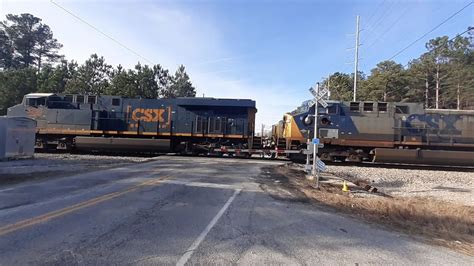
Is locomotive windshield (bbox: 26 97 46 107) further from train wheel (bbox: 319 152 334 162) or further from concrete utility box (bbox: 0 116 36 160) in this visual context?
train wheel (bbox: 319 152 334 162)

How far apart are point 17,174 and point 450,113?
903 inches

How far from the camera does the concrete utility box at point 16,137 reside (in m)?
19.8

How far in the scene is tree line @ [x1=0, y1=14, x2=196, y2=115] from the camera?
186 ft

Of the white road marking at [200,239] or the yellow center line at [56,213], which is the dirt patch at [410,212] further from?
the yellow center line at [56,213]

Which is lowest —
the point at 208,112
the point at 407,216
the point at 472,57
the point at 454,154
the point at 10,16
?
the point at 407,216

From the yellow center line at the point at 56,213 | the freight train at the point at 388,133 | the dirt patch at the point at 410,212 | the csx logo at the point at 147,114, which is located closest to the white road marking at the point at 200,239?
the yellow center line at the point at 56,213

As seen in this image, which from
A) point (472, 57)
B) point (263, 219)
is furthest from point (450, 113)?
point (472, 57)

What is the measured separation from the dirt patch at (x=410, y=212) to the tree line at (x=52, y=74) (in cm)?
5147

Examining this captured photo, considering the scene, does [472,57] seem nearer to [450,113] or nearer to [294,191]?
[450,113]

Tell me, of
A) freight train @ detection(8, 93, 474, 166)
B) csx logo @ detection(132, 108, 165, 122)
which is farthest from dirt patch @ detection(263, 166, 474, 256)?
csx logo @ detection(132, 108, 165, 122)

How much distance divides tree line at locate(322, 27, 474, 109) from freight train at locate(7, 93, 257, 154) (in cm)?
4108

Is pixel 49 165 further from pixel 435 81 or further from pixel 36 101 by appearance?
pixel 435 81

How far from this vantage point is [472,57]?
60000 mm

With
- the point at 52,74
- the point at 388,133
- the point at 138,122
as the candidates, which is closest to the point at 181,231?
the point at 388,133
